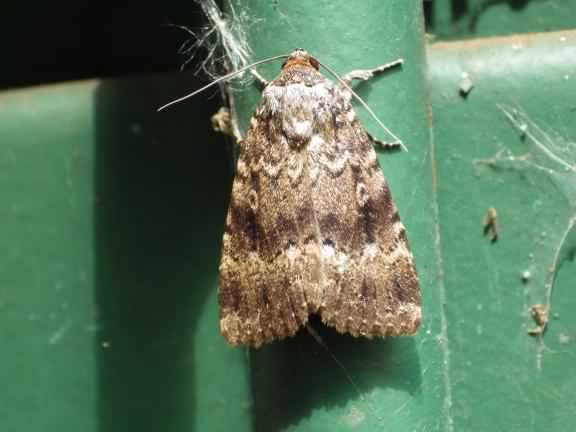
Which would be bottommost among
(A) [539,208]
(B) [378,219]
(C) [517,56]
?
(A) [539,208]

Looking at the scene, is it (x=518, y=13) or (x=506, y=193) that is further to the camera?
(x=518, y=13)

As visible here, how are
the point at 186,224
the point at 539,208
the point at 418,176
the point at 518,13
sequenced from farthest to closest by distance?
the point at 186,224 → the point at 518,13 → the point at 539,208 → the point at 418,176

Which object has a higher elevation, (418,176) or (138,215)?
(418,176)

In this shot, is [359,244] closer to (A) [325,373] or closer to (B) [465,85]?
(A) [325,373]

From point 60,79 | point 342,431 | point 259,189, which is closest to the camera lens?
point 342,431

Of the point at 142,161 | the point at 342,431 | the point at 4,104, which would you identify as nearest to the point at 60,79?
the point at 4,104

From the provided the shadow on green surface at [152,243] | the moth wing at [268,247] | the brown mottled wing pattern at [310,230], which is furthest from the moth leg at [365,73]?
the shadow on green surface at [152,243]

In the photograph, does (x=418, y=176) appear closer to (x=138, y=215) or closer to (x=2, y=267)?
(x=138, y=215)

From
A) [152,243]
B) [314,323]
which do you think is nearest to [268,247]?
[314,323]
